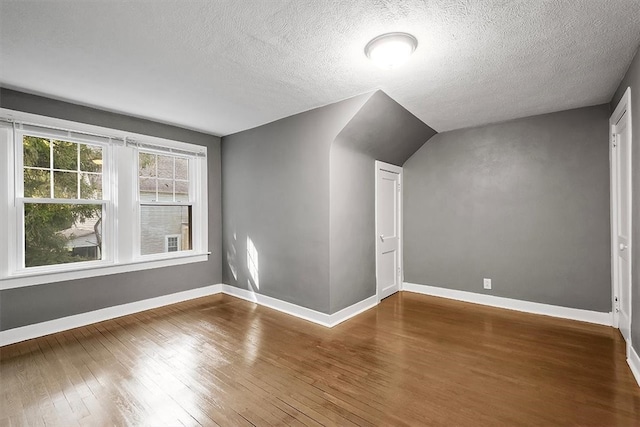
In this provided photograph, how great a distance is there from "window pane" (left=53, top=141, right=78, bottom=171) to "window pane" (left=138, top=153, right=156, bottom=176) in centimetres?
68

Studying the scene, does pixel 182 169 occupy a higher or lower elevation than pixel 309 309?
higher

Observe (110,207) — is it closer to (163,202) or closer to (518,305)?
(163,202)

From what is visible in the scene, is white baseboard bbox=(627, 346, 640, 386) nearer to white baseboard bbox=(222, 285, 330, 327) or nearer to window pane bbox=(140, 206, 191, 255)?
white baseboard bbox=(222, 285, 330, 327)

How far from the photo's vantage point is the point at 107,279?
12.1 feet

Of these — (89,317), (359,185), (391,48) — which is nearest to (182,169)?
(89,317)

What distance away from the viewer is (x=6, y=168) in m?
3.00

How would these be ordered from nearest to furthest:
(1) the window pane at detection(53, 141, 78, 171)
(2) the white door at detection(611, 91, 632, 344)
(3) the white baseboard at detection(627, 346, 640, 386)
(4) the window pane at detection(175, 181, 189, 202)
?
(3) the white baseboard at detection(627, 346, 640, 386) < (2) the white door at detection(611, 91, 632, 344) < (1) the window pane at detection(53, 141, 78, 171) < (4) the window pane at detection(175, 181, 189, 202)

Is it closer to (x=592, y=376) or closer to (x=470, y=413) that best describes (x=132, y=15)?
(x=470, y=413)

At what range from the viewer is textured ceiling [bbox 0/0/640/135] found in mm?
1826

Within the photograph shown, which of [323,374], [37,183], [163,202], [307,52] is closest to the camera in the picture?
[307,52]

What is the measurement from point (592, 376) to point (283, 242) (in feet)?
10.6

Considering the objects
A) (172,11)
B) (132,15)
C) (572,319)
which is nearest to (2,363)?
(132,15)

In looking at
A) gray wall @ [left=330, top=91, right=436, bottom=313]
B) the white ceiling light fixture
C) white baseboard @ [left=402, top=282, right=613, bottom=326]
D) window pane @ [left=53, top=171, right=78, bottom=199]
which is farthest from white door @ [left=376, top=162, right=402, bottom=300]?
window pane @ [left=53, top=171, right=78, bottom=199]

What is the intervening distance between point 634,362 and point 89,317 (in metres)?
5.36
